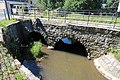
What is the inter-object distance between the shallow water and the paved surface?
1.26 feet

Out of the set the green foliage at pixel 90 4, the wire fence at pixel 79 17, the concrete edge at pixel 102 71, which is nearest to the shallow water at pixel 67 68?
the concrete edge at pixel 102 71

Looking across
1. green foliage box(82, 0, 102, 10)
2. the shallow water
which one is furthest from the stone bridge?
green foliage box(82, 0, 102, 10)

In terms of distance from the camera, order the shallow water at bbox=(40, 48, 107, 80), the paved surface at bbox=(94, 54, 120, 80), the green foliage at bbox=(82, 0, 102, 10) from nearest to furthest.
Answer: the paved surface at bbox=(94, 54, 120, 80), the shallow water at bbox=(40, 48, 107, 80), the green foliage at bbox=(82, 0, 102, 10)

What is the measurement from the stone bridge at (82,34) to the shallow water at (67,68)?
123 centimetres

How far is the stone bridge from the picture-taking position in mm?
11024

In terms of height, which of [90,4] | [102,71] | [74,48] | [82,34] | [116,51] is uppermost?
[90,4]

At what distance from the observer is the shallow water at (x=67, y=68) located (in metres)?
9.83

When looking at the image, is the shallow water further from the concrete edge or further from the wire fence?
the wire fence

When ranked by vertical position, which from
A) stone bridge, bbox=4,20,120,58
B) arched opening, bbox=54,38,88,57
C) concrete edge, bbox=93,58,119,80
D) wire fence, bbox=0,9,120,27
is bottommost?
concrete edge, bbox=93,58,119,80

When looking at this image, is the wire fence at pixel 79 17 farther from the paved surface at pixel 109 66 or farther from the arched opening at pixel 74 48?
the arched opening at pixel 74 48

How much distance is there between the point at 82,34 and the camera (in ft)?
39.2

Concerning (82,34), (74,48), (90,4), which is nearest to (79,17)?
(82,34)

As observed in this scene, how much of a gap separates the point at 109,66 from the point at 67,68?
9.84 ft

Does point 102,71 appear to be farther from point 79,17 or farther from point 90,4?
point 90,4
